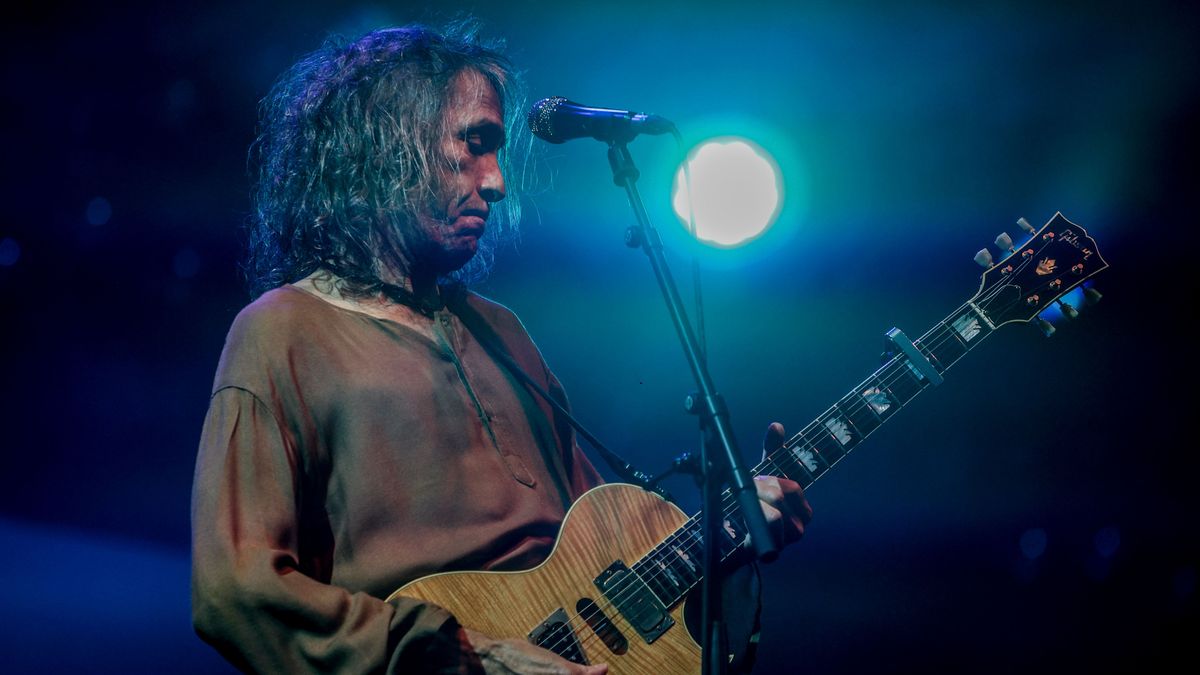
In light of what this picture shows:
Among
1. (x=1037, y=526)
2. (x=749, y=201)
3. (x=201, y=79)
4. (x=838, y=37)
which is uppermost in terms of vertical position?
→ (x=201, y=79)

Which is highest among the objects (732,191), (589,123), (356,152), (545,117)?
(356,152)

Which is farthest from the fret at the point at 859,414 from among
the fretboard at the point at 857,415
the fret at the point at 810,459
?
the fret at the point at 810,459

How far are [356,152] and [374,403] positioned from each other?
89 cm

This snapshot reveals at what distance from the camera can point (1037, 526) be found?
12.3 feet

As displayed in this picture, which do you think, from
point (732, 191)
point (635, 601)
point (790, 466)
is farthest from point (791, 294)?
point (635, 601)

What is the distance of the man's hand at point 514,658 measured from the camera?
65.9 inches

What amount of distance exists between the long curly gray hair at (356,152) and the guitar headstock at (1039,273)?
180 centimetres

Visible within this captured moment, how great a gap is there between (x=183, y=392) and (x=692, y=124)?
9.30 feet

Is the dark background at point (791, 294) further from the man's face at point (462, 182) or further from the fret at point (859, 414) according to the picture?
the fret at point (859, 414)

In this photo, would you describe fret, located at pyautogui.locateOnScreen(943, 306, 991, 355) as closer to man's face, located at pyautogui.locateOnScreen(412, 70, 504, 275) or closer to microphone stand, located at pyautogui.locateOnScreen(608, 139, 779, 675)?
microphone stand, located at pyautogui.locateOnScreen(608, 139, 779, 675)

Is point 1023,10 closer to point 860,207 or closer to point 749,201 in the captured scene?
point 860,207

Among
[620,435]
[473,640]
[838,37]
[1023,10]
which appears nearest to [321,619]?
[473,640]

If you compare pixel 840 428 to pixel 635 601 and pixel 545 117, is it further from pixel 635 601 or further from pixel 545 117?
pixel 545 117

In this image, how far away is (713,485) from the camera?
1.63 metres
